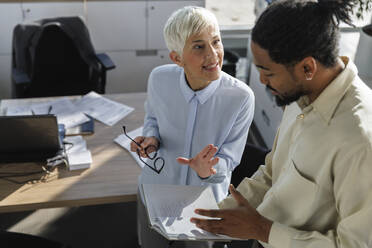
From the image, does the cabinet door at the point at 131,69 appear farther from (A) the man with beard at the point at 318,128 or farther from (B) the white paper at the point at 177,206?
(A) the man with beard at the point at 318,128

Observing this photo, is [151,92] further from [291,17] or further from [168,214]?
[291,17]

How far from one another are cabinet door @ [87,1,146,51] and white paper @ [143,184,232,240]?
8.73 feet

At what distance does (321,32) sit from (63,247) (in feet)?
5.04

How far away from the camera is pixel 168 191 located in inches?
72.4

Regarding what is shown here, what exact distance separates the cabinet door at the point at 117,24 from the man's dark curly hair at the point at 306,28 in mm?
3057

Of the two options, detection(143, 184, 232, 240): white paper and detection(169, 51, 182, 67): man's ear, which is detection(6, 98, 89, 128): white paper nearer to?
detection(169, 51, 182, 67): man's ear

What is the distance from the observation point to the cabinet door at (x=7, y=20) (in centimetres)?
390

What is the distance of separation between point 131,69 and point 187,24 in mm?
2562

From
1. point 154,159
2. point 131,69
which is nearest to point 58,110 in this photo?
point 154,159

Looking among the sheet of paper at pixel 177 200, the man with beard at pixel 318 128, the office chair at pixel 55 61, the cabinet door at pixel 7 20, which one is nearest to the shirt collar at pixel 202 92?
the sheet of paper at pixel 177 200

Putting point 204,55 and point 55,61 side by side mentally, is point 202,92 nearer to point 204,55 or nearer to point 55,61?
point 204,55

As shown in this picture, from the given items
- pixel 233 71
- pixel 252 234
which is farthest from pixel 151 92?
pixel 233 71

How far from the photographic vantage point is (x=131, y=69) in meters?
4.40

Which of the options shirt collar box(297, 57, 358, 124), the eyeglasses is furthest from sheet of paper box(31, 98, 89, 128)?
shirt collar box(297, 57, 358, 124)
